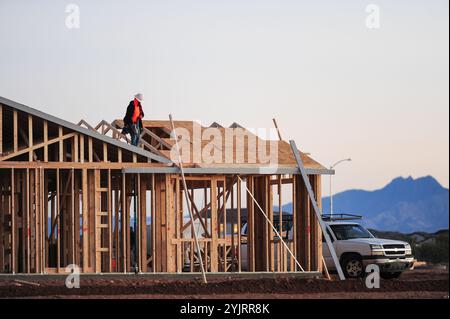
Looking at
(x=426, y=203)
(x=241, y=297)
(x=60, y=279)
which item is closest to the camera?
(x=241, y=297)

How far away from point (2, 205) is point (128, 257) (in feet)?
13.7

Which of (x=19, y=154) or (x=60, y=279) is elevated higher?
(x=19, y=154)

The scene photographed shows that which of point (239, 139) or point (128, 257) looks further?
point (239, 139)

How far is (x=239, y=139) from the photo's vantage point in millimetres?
36562

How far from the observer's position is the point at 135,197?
34000 millimetres

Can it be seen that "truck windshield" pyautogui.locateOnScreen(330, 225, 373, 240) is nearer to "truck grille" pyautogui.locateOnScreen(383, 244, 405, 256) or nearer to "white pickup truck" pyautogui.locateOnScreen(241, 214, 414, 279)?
"white pickup truck" pyautogui.locateOnScreen(241, 214, 414, 279)

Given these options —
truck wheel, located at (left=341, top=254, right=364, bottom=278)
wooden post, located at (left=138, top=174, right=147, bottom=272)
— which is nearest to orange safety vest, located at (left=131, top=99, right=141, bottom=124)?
wooden post, located at (left=138, top=174, right=147, bottom=272)

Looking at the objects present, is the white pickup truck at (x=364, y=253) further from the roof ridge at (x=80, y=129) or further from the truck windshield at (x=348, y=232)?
the roof ridge at (x=80, y=129)

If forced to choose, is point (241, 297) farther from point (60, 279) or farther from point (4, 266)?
point (4, 266)

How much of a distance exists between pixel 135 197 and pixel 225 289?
695cm

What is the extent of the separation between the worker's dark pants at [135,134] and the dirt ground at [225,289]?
459 cm

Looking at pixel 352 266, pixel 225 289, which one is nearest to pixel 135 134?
pixel 352 266
